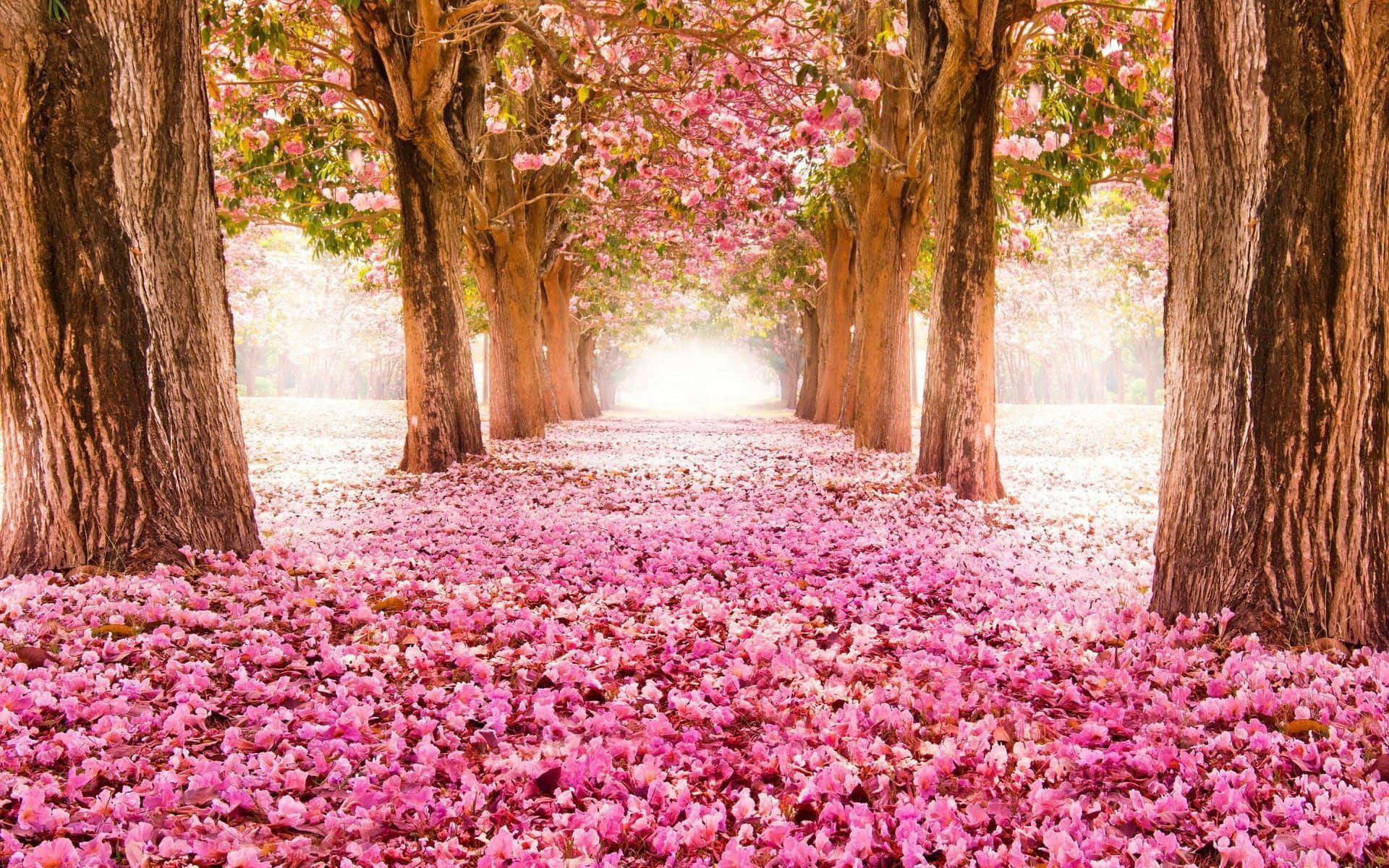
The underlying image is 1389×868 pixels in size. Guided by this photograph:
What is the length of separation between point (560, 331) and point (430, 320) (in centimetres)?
1683

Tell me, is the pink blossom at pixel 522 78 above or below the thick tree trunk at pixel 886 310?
above

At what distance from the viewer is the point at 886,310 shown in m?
16.1

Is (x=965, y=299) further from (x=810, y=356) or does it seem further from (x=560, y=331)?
(x=810, y=356)

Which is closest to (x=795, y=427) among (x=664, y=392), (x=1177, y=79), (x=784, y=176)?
(x=784, y=176)

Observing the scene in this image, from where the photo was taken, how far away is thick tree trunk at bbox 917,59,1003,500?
9.70 metres

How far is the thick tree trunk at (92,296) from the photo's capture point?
17.0 feet

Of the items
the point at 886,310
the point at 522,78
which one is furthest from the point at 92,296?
the point at 886,310

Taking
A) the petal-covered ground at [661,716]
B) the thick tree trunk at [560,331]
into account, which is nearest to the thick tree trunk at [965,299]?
the petal-covered ground at [661,716]

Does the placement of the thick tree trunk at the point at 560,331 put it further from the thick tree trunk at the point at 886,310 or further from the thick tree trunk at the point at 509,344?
the thick tree trunk at the point at 886,310

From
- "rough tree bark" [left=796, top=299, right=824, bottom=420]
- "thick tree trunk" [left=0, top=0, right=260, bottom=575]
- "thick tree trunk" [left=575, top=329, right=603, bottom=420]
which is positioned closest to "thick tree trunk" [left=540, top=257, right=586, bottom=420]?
"thick tree trunk" [left=575, top=329, right=603, bottom=420]

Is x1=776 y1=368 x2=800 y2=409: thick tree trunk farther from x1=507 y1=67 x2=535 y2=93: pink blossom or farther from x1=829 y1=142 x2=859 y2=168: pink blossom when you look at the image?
x1=507 y1=67 x2=535 y2=93: pink blossom

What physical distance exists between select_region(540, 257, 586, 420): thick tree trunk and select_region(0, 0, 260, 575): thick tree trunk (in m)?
21.5

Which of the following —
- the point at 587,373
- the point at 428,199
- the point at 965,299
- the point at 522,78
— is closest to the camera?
the point at 965,299

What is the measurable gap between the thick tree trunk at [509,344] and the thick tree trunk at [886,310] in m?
6.88
